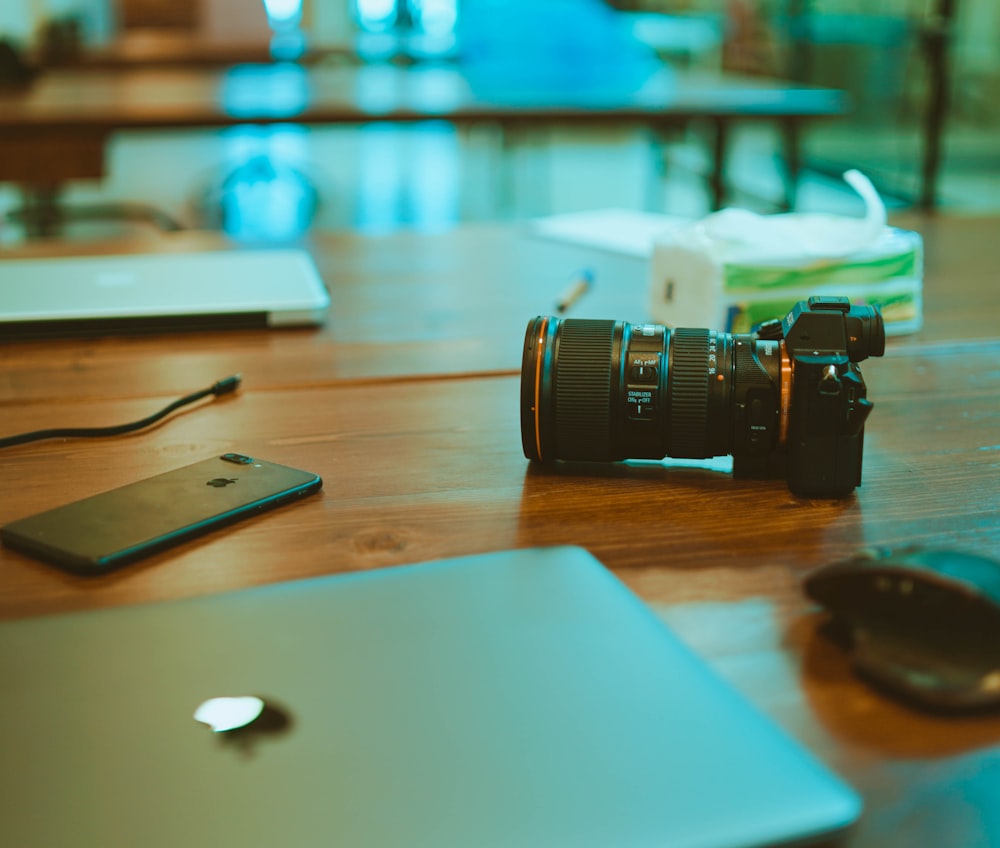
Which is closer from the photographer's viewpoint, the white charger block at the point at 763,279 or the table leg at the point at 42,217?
the white charger block at the point at 763,279

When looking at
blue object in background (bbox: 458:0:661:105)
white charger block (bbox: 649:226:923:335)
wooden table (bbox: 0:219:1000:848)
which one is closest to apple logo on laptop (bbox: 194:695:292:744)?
wooden table (bbox: 0:219:1000:848)

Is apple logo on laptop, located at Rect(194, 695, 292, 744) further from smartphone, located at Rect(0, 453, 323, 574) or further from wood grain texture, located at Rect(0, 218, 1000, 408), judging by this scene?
wood grain texture, located at Rect(0, 218, 1000, 408)

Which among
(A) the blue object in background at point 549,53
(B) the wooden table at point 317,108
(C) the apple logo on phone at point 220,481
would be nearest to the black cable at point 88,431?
(C) the apple logo on phone at point 220,481

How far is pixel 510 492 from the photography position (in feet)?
2.31

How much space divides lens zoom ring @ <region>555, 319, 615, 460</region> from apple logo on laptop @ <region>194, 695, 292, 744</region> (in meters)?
0.31

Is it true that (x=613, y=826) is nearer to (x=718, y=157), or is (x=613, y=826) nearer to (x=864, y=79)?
(x=718, y=157)

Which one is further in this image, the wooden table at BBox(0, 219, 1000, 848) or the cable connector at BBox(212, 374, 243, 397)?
the cable connector at BBox(212, 374, 243, 397)

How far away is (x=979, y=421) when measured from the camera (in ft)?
2.74

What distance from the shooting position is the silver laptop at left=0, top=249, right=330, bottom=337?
107 centimetres

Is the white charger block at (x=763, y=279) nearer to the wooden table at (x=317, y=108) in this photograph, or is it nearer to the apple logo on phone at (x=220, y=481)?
the apple logo on phone at (x=220, y=481)

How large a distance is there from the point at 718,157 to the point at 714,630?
2402 millimetres

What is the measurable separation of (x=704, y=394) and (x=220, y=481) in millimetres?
308

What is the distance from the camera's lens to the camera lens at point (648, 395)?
0.70 meters

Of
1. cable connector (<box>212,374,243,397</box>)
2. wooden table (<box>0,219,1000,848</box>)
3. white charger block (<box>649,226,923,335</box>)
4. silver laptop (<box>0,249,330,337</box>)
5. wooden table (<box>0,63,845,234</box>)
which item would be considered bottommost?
wooden table (<box>0,219,1000,848</box>)
